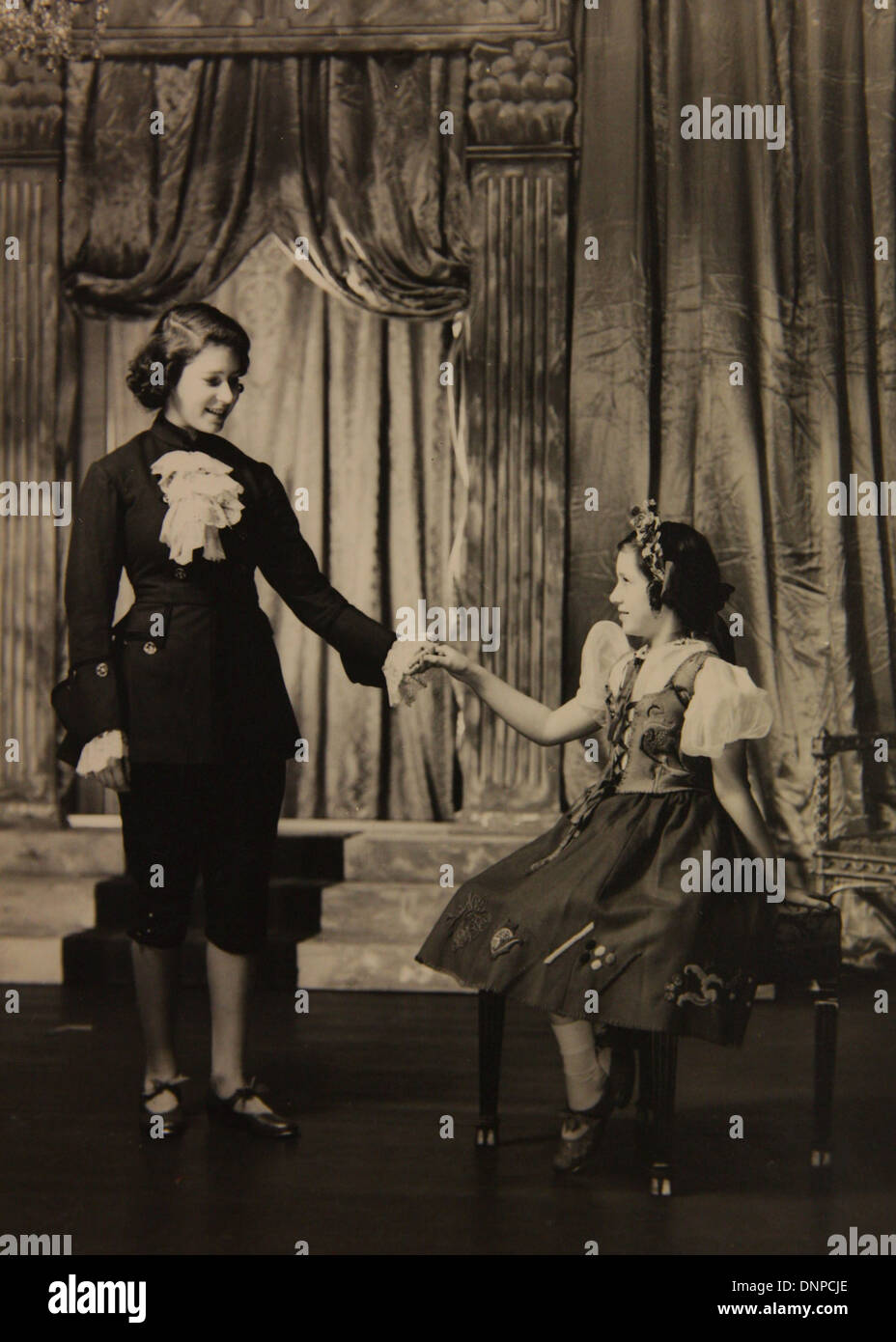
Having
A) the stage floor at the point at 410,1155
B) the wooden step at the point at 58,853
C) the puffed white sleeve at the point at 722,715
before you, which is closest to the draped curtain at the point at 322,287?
the wooden step at the point at 58,853

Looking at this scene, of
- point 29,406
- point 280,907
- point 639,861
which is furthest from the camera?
point 29,406

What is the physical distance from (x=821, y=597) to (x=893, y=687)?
0.39 meters

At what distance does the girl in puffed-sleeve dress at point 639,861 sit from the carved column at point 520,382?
1857mm

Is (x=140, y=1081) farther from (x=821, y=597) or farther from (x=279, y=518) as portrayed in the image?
(x=821, y=597)

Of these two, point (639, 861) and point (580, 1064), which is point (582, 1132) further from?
point (639, 861)

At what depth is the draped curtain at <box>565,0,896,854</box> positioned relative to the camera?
5.13 metres

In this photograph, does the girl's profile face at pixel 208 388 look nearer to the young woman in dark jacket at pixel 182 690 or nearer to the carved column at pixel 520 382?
the young woman in dark jacket at pixel 182 690

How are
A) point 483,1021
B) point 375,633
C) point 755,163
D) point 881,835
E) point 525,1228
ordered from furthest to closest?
point 755,163 → point 881,835 → point 375,633 → point 483,1021 → point 525,1228

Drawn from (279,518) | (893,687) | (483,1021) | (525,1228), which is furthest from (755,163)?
(525,1228)

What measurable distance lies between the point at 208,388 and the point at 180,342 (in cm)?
11

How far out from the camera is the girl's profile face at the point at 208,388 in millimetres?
3229

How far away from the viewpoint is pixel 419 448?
5.38m

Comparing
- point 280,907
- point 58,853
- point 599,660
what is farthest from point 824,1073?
point 58,853

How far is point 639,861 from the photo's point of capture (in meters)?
2.92
